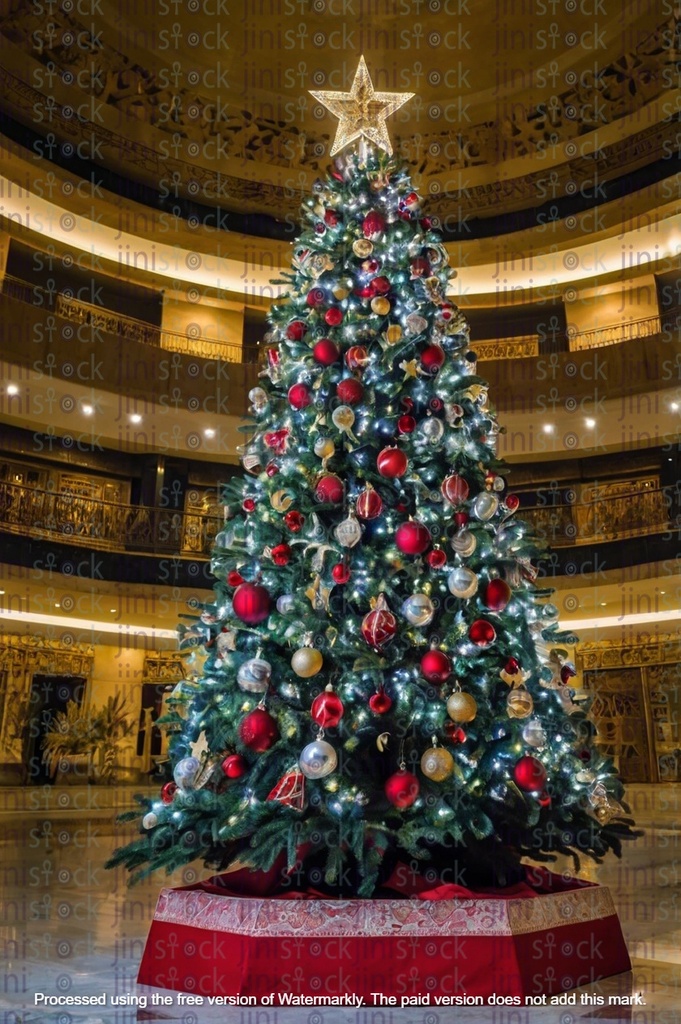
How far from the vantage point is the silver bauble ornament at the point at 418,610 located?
2.78m

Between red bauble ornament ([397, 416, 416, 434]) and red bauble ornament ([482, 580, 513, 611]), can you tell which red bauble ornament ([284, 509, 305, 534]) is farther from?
red bauble ornament ([482, 580, 513, 611])

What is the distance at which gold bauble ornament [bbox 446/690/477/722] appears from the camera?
2.68 m

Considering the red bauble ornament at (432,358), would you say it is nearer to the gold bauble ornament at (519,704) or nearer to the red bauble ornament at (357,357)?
the red bauble ornament at (357,357)

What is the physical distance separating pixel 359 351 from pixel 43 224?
14.0 meters

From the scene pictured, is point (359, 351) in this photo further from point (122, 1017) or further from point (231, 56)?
point (231, 56)

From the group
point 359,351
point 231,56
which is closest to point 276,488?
point 359,351

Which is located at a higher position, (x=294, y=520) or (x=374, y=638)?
(x=294, y=520)

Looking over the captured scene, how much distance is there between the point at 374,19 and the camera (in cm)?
1708

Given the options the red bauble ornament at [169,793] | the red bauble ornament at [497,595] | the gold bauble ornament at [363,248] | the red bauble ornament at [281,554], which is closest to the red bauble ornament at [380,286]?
the gold bauble ornament at [363,248]

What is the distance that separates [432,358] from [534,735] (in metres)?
1.51

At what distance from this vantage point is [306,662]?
272 centimetres

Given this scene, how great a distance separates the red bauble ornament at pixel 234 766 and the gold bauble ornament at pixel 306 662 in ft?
1.18

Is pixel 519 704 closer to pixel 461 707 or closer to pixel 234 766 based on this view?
pixel 461 707

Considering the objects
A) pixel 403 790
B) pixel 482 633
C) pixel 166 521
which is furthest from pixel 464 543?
pixel 166 521
